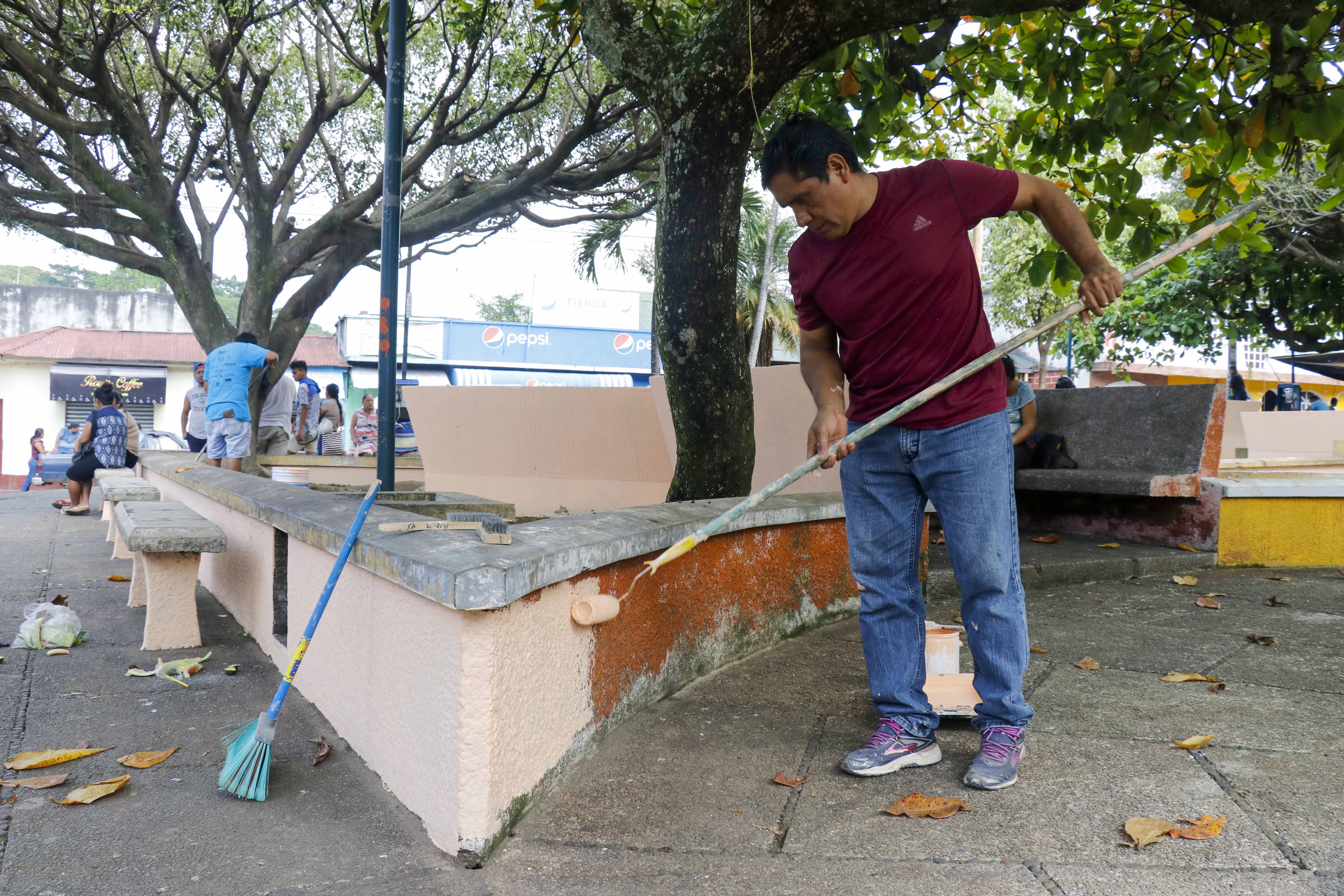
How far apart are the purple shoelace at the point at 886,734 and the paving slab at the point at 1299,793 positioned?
0.81 m

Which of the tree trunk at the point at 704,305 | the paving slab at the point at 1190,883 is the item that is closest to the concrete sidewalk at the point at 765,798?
the paving slab at the point at 1190,883

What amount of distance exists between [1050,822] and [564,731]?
1.20 m

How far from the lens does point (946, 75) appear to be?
5734 millimetres

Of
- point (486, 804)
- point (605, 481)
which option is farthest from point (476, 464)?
point (486, 804)

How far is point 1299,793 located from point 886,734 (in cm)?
98

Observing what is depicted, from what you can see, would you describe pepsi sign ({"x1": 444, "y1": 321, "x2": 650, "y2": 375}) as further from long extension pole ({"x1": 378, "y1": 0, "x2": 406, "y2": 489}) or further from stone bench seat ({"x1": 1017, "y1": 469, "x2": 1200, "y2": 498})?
long extension pole ({"x1": 378, "y1": 0, "x2": 406, "y2": 489})

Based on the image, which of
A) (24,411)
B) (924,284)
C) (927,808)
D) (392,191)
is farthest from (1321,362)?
(24,411)

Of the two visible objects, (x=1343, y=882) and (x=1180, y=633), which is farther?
(x=1180, y=633)

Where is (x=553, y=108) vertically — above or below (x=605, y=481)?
above

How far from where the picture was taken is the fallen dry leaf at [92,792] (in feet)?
7.95

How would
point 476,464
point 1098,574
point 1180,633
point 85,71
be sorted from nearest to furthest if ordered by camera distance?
point 1180,633
point 1098,574
point 476,464
point 85,71

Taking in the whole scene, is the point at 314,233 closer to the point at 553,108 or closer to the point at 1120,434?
the point at 553,108

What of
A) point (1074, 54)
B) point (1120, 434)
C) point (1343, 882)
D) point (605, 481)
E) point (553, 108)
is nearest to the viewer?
point (1343, 882)

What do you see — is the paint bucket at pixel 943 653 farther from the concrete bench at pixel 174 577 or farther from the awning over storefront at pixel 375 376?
the awning over storefront at pixel 375 376
